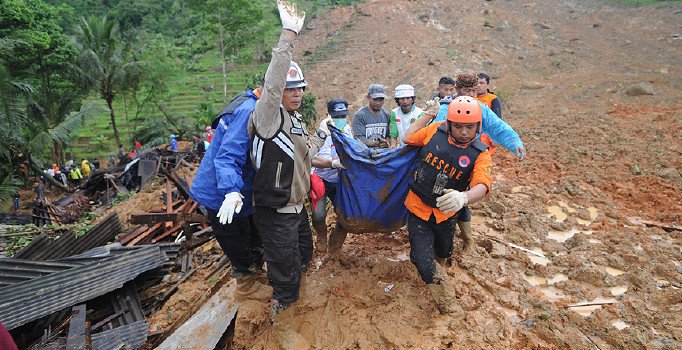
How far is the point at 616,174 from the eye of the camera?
23.1ft

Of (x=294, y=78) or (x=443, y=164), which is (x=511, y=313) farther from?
(x=294, y=78)

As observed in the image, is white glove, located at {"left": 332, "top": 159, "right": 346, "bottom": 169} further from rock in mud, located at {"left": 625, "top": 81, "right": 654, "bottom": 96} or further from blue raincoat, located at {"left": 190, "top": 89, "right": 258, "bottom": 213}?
rock in mud, located at {"left": 625, "top": 81, "right": 654, "bottom": 96}

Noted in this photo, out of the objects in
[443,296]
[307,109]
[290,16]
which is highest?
[290,16]

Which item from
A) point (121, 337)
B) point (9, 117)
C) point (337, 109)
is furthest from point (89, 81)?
point (337, 109)

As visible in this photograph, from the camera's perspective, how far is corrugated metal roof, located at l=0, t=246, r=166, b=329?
3.96 m

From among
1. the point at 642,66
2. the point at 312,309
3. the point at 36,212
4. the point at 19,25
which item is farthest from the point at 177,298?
the point at 642,66

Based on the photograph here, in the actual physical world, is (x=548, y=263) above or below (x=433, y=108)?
below

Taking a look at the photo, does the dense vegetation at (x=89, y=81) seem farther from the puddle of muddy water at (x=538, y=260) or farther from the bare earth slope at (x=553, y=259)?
the puddle of muddy water at (x=538, y=260)

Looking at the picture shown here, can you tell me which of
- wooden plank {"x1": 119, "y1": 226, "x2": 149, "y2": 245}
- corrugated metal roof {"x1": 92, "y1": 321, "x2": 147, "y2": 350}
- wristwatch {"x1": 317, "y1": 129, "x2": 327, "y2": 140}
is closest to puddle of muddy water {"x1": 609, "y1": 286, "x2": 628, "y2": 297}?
wristwatch {"x1": 317, "y1": 129, "x2": 327, "y2": 140}

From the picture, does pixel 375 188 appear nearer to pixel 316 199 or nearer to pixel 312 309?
pixel 316 199

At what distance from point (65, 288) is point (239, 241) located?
2168 millimetres

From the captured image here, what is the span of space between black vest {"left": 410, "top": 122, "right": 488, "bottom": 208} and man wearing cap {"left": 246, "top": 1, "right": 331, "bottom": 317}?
0.90 m

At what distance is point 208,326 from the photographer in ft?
11.5

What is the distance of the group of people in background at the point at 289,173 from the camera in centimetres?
279
